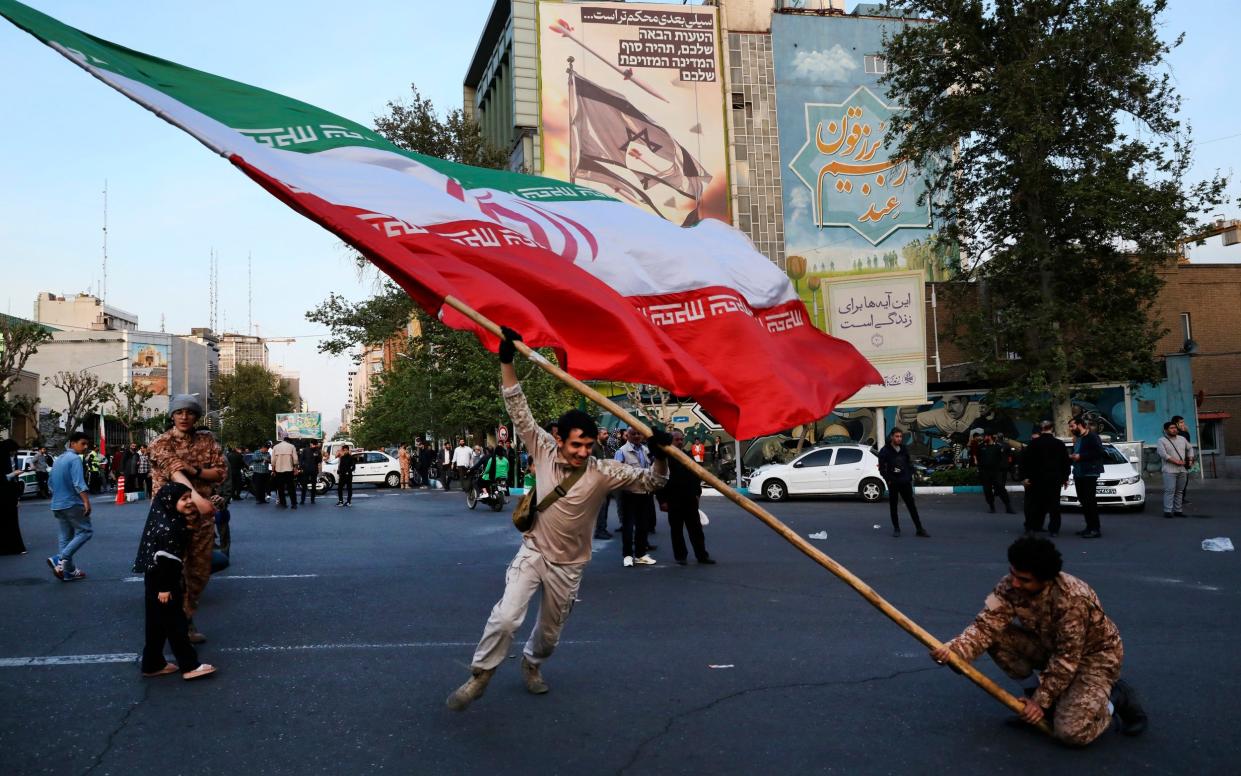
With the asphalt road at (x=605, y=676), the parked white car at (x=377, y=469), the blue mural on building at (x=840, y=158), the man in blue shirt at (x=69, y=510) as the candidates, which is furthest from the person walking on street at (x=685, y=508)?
the blue mural on building at (x=840, y=158)

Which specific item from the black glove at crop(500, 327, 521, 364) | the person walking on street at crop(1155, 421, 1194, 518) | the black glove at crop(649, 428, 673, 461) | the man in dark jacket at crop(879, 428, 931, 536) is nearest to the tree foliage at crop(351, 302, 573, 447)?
the man in dark jacket at crop(879, 428, 931, 536)

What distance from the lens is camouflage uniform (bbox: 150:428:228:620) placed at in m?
6.91

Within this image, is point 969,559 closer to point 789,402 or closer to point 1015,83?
point 789,402

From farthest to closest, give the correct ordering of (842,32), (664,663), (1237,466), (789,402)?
1. (842,32)
2. (1237,466)
3. (664,663)
4. (789,402)

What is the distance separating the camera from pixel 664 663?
6.79 metres

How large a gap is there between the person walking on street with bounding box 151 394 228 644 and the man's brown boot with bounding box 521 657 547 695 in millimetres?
2377

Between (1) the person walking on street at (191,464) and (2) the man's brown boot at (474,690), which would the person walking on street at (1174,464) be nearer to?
(2) the man's brown boot at (474,690)

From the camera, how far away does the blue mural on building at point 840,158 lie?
2120 inches

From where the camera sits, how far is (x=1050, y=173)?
24922mm

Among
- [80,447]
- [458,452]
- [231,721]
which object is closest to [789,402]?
[231,721]

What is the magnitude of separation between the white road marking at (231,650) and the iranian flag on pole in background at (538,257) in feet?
8.31

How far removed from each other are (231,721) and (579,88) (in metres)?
47.5

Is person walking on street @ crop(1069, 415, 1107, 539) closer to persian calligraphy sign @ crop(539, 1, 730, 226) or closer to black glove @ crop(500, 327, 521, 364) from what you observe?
black glove @ crop(500, 327, 521, 364)

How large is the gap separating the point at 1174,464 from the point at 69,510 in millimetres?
17230
